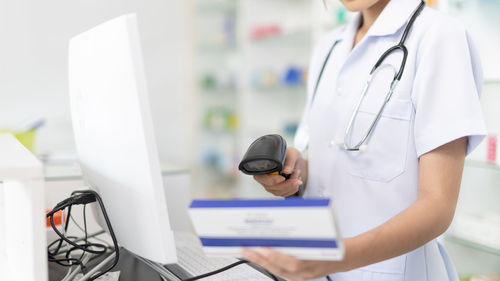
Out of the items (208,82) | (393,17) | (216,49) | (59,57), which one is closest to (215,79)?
(208,82)

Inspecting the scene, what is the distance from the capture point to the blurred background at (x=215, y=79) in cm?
189

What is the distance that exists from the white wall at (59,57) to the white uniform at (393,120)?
5.56 feet

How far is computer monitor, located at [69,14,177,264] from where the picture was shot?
0.65m

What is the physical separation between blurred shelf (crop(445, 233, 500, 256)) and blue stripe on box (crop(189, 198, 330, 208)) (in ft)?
5.24

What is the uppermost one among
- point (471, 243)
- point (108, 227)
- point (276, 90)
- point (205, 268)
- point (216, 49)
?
point (216, 49)

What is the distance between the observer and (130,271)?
0.93 m

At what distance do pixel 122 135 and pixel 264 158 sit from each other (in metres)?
0.23

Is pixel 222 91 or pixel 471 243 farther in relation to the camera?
pixel 222 91

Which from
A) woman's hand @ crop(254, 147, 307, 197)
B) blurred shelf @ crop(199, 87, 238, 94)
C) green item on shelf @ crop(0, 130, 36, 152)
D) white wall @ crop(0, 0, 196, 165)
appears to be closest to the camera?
woman's hand @ crop(254, 147, 307, 197)

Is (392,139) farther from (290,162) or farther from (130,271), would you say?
(130,271)

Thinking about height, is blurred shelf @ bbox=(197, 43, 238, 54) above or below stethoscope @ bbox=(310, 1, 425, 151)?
above

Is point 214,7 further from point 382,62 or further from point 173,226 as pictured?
point 382,62

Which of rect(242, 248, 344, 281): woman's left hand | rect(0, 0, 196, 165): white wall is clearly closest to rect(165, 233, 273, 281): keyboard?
rect(242, 248, 344, 281): woman's left hand

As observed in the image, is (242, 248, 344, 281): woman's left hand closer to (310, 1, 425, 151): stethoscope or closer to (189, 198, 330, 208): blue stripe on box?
(189, 198, 330, 208): blue stripe on box
